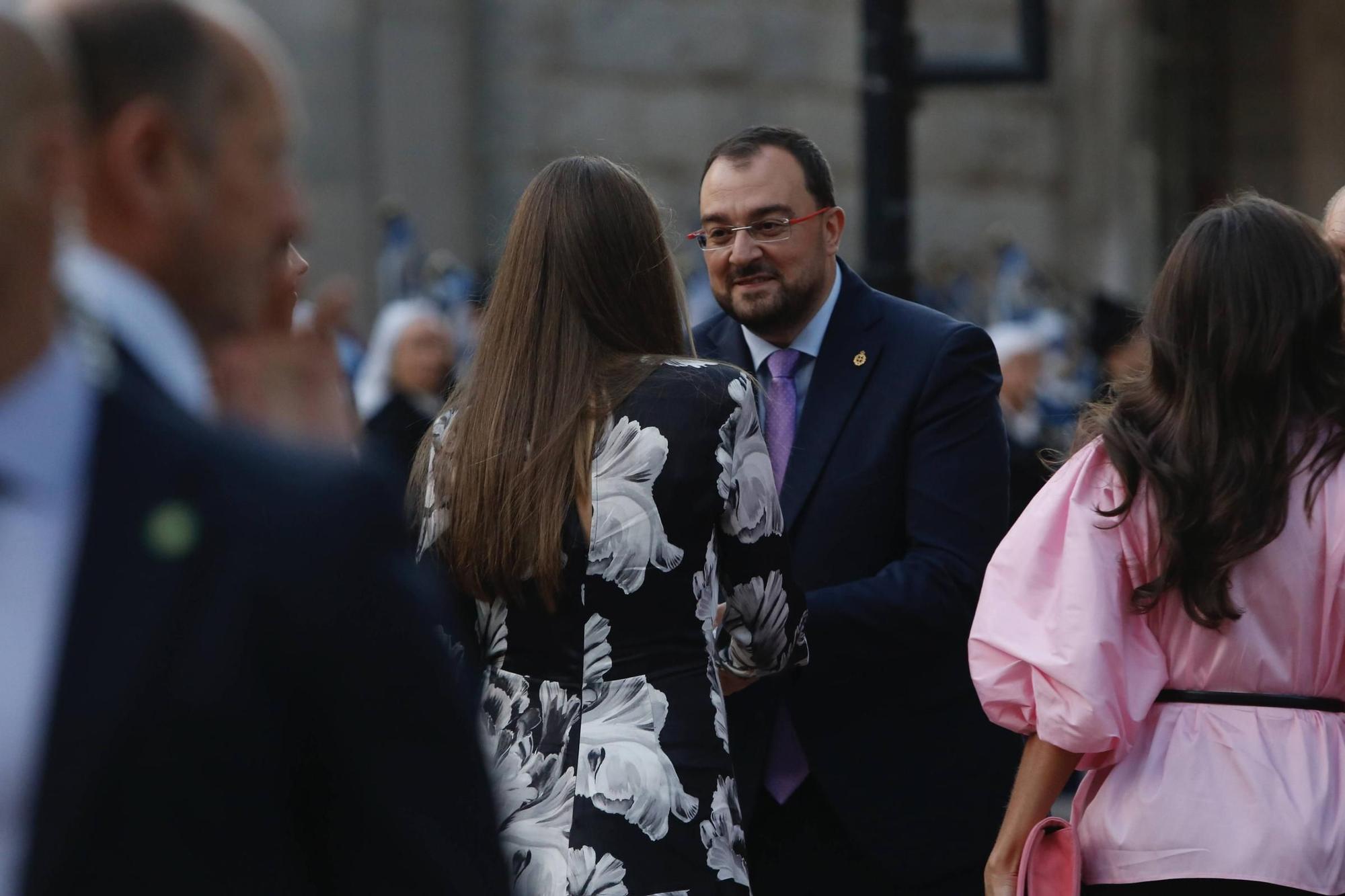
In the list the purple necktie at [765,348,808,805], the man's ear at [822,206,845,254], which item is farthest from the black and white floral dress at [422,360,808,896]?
the man's ear at [822,206,845,254]

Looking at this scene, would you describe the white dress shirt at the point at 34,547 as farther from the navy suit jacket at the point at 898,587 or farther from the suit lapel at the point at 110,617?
the navy suit jacket at the point at 898,587

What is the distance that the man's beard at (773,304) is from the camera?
4129mm

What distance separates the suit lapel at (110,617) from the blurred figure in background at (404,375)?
6.41 metres

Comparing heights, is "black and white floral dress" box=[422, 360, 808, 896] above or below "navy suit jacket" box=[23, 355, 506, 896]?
below

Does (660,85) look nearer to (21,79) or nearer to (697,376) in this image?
(697,376)

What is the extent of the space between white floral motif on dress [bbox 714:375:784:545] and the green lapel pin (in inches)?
74.7

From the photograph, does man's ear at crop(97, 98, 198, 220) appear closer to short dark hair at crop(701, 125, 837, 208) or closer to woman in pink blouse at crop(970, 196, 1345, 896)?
woman in pink blouse at crop(970, 196, 1345, 896)

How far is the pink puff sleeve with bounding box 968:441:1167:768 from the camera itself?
295cm

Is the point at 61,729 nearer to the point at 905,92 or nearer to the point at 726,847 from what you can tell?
the point at 726,847

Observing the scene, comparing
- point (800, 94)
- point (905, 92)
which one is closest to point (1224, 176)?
point (800, 94)

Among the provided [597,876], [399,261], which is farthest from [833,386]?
[399,261]

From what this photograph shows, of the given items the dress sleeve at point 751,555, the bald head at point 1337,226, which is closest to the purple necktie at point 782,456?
the dress sleeve at point 751,555

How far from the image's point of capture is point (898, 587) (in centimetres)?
374

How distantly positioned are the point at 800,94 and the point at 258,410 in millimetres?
11888
